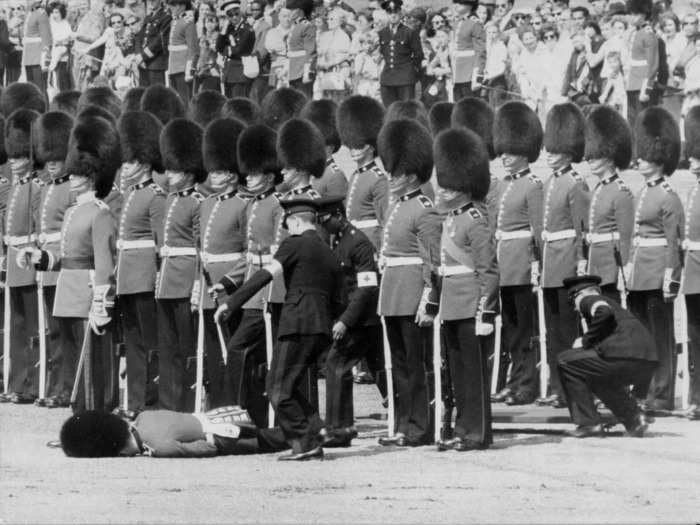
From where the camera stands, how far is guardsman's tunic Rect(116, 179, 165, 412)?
41.7ft

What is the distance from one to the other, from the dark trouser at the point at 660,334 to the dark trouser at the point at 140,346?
8.45 feet

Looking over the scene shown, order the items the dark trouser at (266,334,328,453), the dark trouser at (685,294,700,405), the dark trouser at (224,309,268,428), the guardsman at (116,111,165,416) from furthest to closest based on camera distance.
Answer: the guardsman at (116,111,165,416) < the dark trouser at (685,294,700,405) < the dark trouser at (224,309,268,428) < the dark trouser at (266,334,328,453)

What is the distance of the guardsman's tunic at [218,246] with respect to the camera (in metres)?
12.3

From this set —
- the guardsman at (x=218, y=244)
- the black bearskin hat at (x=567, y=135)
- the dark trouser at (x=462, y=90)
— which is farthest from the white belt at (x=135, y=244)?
the dark trouser at (x=462, y=90)

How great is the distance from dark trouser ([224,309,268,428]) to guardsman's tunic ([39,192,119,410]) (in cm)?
69

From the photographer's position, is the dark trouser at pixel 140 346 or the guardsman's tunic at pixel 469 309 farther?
the dark trouser at pixel 140 346

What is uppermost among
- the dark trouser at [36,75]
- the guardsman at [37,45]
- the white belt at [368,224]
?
the guardsman at [37,45]

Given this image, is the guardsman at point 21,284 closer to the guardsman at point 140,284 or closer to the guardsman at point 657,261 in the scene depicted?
the guardsman at point 140,284

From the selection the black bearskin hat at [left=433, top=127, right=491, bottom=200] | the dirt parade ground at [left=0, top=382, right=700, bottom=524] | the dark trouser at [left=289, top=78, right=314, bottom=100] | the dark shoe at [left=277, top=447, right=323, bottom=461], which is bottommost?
the dirt parade ground at [left=0, top=382, right=700, bottom=524]

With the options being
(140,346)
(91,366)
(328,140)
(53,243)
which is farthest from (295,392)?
(328,140)

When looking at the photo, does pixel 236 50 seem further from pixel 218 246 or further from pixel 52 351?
pixel 218 246

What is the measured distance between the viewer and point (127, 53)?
21906mm

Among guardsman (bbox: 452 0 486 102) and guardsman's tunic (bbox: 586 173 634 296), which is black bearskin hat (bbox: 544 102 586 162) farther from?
guardsman (bbox: 452 0 486 102)

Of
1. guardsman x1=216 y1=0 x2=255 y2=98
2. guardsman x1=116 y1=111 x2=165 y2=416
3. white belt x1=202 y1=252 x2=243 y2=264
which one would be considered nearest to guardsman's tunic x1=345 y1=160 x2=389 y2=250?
white belt x1=202 y1=252 x2=243 y2=264
